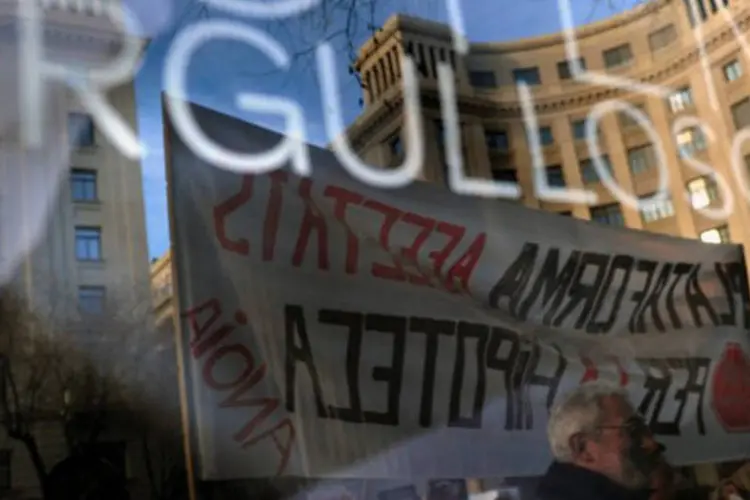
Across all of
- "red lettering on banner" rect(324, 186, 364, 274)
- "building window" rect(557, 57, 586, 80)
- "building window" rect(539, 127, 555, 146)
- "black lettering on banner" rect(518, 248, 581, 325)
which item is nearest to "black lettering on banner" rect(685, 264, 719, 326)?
"black lettering on banner" rect(518, 248, 581, 325)

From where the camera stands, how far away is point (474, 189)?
8.80ft

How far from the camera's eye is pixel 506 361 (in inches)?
92.0

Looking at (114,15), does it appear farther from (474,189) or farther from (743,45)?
(743,45)

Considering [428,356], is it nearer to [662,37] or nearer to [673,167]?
[673,167]

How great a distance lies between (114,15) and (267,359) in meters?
0.95

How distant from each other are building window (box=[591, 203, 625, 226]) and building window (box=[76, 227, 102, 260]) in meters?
A: 1.44

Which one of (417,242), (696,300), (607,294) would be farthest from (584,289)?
(417,242)

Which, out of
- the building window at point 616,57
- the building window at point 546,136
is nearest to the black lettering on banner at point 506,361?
the building window at point 546,136

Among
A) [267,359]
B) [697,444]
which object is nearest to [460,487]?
Answer: [267,359]

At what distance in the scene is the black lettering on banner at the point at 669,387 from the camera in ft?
8.48

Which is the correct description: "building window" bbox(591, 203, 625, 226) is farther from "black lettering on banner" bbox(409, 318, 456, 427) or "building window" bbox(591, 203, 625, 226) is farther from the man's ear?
"black lettering on banner" bbox(409, 318, 456, 427)

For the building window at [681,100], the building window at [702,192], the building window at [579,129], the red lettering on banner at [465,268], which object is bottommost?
the red lettering on banner at [465,268]

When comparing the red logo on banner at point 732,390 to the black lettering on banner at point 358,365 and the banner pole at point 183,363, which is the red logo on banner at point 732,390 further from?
the banner pole at point 183,363

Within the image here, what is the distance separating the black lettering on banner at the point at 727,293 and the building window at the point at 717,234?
15 cm
